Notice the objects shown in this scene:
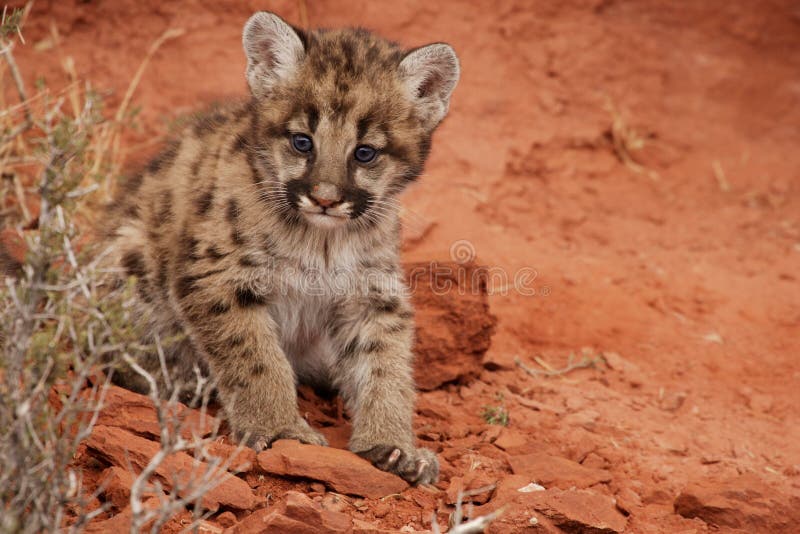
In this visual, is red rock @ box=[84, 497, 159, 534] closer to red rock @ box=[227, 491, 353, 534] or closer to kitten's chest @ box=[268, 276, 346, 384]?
red rock @ box=[227, 491, 353, 534]

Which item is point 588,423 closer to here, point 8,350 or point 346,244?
point 346,244

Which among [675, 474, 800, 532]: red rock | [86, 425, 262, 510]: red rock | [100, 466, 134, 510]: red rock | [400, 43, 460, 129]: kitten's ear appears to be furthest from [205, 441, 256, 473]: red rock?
[675, 474, 800, 532]: red rock

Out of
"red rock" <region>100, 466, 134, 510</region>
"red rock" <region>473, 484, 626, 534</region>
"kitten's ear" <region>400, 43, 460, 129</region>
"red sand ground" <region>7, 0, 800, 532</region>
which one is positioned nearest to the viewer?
"red rock" <region>100, 466, 134, 510</region>

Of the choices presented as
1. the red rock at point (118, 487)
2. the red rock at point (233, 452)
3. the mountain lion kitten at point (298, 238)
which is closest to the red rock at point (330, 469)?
the red rock at point (233, 452)

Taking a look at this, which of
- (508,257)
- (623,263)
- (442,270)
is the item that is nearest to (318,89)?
(442,270)

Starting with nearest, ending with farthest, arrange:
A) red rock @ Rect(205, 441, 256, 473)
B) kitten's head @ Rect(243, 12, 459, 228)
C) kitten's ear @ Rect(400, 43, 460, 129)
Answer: red rock @ Rect(205, 441, 256, 473) → kitten's head @ Rect(243, 12, 459, 228) → kitten's ear @ Rect(400, 43, 460, 129)

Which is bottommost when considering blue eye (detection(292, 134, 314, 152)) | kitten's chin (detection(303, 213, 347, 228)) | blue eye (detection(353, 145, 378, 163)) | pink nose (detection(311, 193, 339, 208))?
kitten's chin (detection(303, 213, 347, 228))
